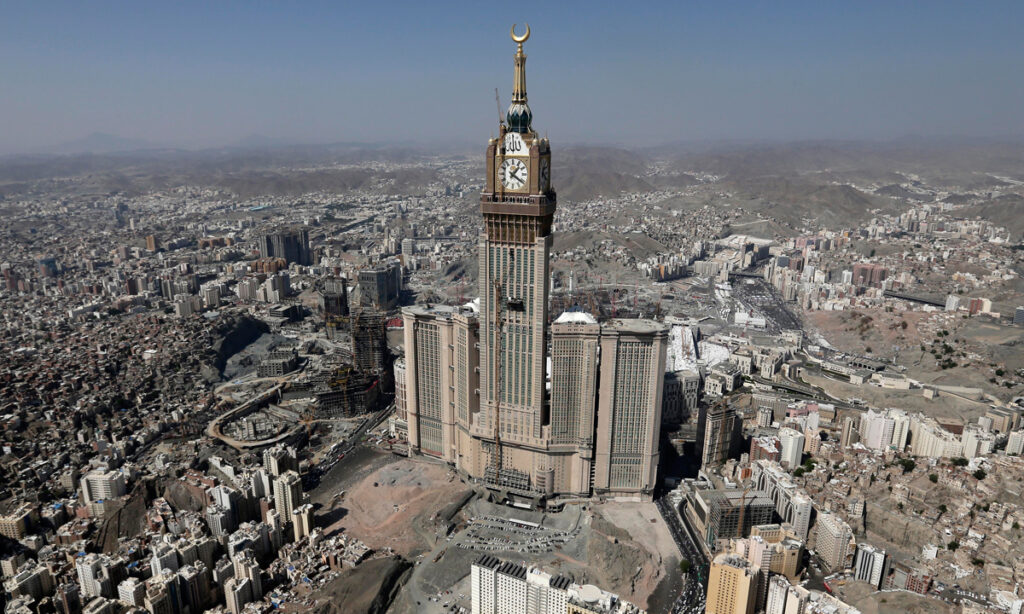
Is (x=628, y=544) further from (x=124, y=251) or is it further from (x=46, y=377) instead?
(x=124, y=251)

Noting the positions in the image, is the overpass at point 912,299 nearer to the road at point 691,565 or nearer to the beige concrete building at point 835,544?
the beige concrete building at point 835,544

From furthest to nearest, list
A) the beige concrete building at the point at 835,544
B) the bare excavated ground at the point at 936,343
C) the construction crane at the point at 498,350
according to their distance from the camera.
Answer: the bare excavated ground at the point at 936,343, the construction crane at the point at 498,350, the beige concrete building at the point at 835,544

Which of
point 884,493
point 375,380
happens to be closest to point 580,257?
point 375,380

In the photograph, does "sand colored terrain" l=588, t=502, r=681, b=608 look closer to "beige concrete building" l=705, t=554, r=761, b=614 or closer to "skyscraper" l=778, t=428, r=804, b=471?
"beige concrete building" l=705, t=554, r=761, b=614

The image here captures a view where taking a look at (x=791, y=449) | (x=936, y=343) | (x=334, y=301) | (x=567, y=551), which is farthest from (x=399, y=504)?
(x=936, y=343)

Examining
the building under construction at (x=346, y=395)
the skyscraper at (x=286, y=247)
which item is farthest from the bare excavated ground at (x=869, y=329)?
the skyscraper at (x=286, y=247)

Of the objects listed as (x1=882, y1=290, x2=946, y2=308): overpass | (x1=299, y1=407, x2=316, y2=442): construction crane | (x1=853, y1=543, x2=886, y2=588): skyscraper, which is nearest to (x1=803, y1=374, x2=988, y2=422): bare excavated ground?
(x1=853, y1=543, x2=886, y2=588): skyscraper
